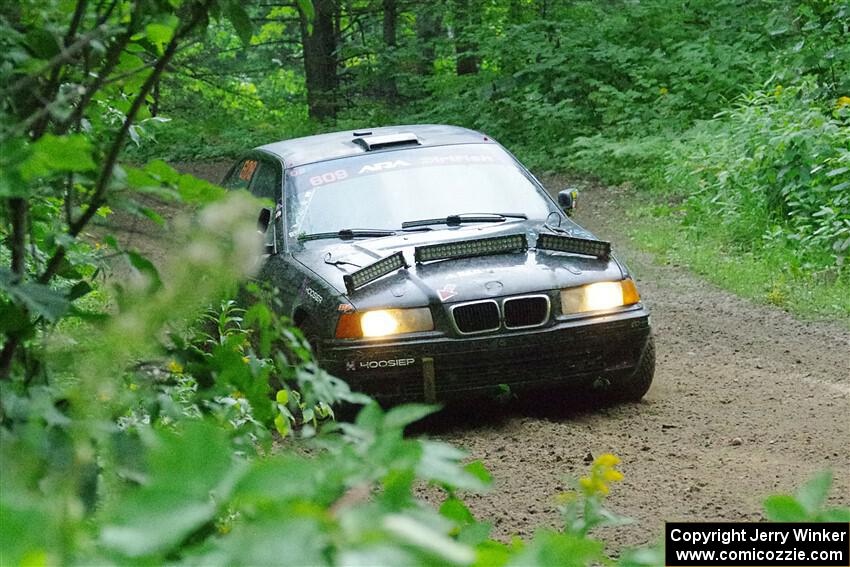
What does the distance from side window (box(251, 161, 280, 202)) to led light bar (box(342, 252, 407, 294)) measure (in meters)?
1.65

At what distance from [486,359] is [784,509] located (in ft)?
16.2

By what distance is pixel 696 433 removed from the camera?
637 cm

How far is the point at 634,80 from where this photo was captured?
21.6 metres

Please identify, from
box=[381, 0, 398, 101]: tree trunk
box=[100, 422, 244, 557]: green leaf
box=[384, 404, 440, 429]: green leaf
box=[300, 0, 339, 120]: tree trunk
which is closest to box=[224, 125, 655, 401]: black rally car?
box=[384, 404, 440, 429]: green leaf

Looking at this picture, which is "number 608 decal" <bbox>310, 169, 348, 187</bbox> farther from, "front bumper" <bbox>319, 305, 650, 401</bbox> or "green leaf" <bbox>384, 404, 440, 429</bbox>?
"green leaf" <bbox>384, 404, 440, 429</bbox>

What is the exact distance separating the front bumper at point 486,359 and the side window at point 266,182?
195cm

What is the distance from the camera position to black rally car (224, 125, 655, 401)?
20.5 feet

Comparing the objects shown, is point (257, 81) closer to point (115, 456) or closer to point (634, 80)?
point (634, 80)

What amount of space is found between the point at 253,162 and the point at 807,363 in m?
4.39

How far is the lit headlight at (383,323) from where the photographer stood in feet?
20.3

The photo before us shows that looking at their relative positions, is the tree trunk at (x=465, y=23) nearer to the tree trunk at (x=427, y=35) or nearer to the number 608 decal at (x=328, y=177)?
the tree trunk at (x=427, y=35)

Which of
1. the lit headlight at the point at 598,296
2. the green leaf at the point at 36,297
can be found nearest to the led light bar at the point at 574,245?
the lit headlight at the point at 598,296

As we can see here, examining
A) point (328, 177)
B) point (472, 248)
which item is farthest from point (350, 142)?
point (472, 248)

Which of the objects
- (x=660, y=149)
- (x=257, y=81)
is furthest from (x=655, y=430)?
(x=257, y=81)
